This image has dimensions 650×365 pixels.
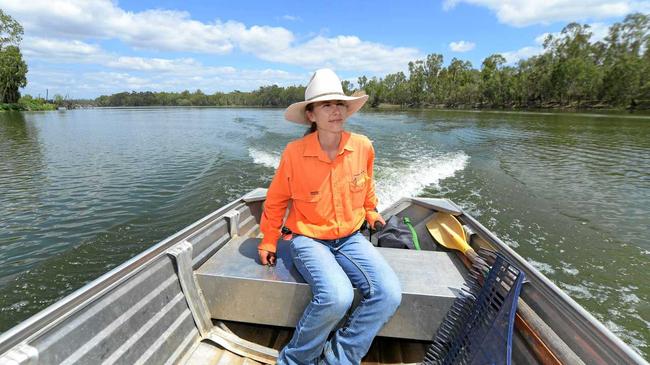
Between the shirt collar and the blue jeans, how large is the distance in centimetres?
75

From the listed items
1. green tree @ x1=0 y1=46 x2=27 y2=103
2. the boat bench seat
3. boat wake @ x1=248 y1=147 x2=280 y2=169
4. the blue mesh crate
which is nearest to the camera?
the blue mesh crate

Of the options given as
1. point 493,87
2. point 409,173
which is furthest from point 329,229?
point 493,87

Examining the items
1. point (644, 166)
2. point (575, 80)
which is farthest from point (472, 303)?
point (575, 80)

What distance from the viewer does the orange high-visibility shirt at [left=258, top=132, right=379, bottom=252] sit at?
8.23ft

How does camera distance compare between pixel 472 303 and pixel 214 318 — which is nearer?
pixel 472 303

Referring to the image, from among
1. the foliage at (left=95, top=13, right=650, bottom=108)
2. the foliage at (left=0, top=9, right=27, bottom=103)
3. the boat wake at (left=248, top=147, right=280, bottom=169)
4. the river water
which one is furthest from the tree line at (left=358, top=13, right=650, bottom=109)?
the foliage at (left=0, top=9, right=27, bottom=103)

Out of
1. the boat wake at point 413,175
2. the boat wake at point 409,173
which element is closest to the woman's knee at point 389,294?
the boat wake at point 409,173

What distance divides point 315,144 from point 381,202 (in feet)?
19.2

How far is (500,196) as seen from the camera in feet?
27.5

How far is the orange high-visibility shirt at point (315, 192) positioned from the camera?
251cm

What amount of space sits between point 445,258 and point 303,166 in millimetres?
1466

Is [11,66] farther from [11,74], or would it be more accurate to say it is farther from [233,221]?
[233,221]

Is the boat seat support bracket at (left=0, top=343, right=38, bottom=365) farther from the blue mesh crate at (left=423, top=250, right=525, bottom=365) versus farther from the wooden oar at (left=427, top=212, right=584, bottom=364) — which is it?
the wooden oar at (left=427, top=212, right=584, bottom=364)

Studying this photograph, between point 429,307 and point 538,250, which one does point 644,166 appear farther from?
point 429,307
